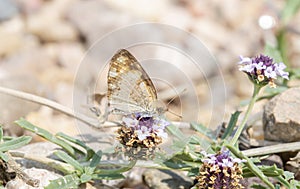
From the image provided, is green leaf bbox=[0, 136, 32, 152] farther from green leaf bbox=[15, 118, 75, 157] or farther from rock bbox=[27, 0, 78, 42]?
rock bbox=[27, 0, 78, 42]

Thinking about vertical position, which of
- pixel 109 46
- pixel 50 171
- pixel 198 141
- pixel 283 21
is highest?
pixel 283 21

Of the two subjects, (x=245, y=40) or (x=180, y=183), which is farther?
(x=245, y=40)

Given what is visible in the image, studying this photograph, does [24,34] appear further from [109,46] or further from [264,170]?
[264,170]

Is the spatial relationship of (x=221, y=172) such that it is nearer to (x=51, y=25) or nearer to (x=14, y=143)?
(x=14, y=143)

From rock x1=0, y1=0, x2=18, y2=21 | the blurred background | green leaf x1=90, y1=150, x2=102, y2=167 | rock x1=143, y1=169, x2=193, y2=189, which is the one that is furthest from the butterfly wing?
rock x1=0, y1=0, x2=18, y2=21

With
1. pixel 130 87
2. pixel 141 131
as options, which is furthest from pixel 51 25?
pixel 141 131

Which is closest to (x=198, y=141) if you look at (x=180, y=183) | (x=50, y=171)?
(x=180, y=183)

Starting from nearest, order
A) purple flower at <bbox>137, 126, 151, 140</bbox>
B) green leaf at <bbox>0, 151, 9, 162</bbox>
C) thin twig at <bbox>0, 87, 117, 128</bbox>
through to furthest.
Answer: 1. purple flower at <bbox>137, 126, 151, 140</bbox>
2. green leaf at <bbox>0, 151, 9, 162</bbox>
3. thin twig at <bbox>0, 87, 117, 128</bbox>
